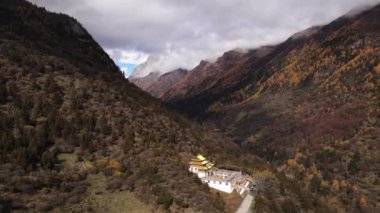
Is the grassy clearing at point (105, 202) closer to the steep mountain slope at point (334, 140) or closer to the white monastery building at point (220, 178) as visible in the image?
the white monastery building at point (220, 178)

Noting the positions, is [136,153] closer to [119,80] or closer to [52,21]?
[119,80]

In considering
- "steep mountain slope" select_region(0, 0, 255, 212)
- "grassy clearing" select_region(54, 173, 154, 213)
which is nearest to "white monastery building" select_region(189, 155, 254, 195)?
"steep mountain slope" select_region(0, 0, 255, 212)

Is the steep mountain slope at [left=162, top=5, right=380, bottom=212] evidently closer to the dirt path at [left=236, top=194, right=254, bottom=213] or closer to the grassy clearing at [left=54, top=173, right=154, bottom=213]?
the dirt path at [left=236, top=194, right=254, bottom=213]

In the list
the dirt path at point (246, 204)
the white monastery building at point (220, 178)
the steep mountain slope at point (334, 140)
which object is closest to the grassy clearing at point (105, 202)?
the dirt path at point (246, 204)

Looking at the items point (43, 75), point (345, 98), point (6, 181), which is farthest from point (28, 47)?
point (345, 98)

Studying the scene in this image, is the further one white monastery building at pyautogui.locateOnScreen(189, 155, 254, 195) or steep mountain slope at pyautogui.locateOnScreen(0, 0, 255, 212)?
white monastery building at pyautogui.locateOnScreen(189, 155, 254, 195)

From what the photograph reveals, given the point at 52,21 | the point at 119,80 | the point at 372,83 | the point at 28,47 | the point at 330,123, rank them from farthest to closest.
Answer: the point at 372,83
the point at 330,123
the point at 52,21
the point at 119,80
the point at 28,47
